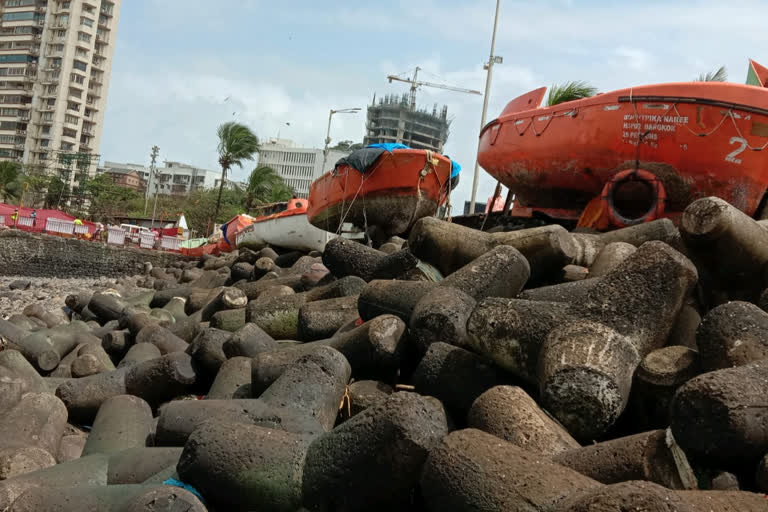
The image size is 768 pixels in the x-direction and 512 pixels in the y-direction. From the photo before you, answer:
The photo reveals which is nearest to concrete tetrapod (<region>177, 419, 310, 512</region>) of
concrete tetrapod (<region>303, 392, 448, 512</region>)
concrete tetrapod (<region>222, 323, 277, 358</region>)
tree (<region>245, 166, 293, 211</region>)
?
concrete tetrapod (<region>303, 392, 448, 512</region>)

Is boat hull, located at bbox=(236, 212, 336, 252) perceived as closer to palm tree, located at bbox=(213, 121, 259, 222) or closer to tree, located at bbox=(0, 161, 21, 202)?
palm tree, located at bbox=(213, 121, 259, 222)

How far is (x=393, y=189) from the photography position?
45.8ft

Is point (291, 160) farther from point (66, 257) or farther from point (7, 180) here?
point (66, 257)

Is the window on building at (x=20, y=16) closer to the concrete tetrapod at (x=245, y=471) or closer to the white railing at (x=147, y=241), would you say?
the white railing at (x=147, y=241)

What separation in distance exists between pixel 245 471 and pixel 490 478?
119 centimetres

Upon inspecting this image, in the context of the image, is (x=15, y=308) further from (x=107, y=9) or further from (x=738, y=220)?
(x=107, y=9)

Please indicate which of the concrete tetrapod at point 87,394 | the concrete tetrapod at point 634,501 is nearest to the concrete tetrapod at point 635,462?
the concrete tetrapod at point 634,501

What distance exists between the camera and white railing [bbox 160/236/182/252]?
35.6 meters

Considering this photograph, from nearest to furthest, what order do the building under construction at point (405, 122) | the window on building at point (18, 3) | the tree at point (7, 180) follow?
1. the tree at point (7, 180)
2. the building under construction at point (405, 122)
3. the window on building at point (18, 3)

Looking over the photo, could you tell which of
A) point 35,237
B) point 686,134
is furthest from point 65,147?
point 686,134

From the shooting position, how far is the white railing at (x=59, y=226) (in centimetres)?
3600

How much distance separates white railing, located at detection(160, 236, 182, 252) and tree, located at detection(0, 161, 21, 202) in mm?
41142

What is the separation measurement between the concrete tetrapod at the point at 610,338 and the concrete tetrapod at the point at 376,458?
0.77 m

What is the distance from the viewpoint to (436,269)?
22.7 ft
